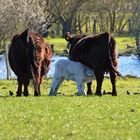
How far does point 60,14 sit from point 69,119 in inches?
2224

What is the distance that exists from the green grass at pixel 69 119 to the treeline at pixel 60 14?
20287mm

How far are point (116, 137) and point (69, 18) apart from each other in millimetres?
65244

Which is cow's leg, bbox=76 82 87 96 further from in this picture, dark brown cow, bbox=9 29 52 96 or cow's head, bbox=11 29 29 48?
cow's head, bbox=11 29 29 48

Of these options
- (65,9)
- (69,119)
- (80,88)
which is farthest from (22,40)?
(65,9)

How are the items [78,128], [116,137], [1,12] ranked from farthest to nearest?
[1,12] < [78,128] < [116,137]

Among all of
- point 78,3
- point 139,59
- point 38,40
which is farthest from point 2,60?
point 38,40

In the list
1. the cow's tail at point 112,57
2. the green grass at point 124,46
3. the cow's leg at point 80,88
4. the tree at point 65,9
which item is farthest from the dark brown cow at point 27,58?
the green grass at point 124,46

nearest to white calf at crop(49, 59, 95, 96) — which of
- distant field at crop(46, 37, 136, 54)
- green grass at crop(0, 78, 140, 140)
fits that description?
green grass at crop(0, 78, 140, 140)

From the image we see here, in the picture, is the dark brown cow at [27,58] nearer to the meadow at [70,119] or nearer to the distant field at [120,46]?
the meadow at [70,119]

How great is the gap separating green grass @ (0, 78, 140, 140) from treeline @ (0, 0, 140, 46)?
20.3 m

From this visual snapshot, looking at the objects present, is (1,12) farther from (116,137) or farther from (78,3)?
(78,3)

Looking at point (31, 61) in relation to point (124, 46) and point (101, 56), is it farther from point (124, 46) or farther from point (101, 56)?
point (124, 46)

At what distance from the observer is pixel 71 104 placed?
54.9ft

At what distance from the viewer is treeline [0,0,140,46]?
38594 millimetres
